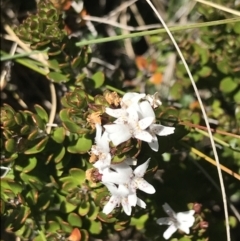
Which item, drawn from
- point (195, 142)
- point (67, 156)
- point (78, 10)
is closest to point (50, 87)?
point (78, 10)

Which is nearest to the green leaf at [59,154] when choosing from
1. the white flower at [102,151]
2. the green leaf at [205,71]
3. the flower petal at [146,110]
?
the white flower at [102,151]

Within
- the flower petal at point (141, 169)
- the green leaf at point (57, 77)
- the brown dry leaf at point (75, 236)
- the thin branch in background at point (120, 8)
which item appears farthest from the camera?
the thin branch in background at point (120, 8)

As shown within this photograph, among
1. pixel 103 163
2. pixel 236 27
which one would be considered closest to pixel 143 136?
pixel 103 163

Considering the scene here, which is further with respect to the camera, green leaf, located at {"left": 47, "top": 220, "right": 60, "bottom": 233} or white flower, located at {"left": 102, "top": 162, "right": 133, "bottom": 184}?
green leaf, located at {"left": 47, "top": 220, "right": 60, "bottom": 233}

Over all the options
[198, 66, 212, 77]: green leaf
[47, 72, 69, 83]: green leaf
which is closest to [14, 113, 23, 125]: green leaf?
[47, 72, 69, 83]: green leaf

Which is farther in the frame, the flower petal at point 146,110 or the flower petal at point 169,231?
the flower petal at point 169,231

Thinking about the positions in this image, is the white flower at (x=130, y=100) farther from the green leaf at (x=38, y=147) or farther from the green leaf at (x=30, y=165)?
the green leaf at (x=30, y=165)

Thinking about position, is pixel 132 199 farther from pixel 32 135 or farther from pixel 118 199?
pixel 32 135

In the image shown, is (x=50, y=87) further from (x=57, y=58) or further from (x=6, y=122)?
(x=6, y=122)

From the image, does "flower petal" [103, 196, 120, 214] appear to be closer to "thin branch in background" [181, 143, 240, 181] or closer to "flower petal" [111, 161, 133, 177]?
"flower petal" [111, 161, 133, 177]

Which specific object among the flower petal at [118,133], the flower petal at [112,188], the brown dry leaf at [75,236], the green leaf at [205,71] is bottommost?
the brown dry leaf at [75,236]
